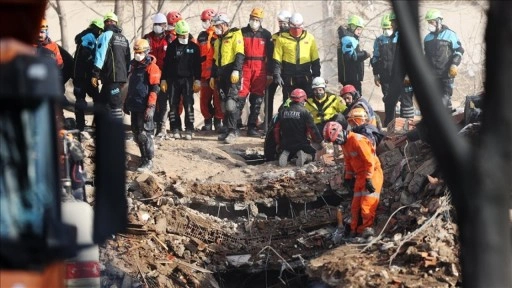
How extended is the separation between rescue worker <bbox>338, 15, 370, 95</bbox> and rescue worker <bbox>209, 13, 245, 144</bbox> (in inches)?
73.2

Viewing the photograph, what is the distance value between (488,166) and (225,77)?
15291 millimetres

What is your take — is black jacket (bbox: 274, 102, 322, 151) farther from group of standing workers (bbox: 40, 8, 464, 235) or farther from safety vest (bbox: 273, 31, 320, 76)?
safety vest (bbox: 273, 31, 320, 76)

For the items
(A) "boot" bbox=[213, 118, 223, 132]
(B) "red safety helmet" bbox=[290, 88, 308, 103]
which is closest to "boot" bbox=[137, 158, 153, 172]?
(B) "red safety helmet" bbox=[290, 88, 308, 103]

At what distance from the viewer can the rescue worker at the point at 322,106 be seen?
19922mm

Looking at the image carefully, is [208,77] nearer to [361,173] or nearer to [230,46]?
[230,46]

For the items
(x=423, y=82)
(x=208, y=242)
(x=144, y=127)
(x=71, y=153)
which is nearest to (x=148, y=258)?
(x=208, y=242)

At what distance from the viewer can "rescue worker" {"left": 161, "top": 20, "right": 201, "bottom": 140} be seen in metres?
21.0

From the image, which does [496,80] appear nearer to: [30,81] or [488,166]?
[488,166]

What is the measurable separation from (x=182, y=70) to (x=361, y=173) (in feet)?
19.4

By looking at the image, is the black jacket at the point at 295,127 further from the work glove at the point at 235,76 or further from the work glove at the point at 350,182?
the work glove at the point at 350,182

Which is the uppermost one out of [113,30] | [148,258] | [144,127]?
[113,30]

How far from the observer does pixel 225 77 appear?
70.0ft

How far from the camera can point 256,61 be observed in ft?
69.9

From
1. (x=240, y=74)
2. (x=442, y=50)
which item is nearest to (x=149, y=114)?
(x=240, y=74)
